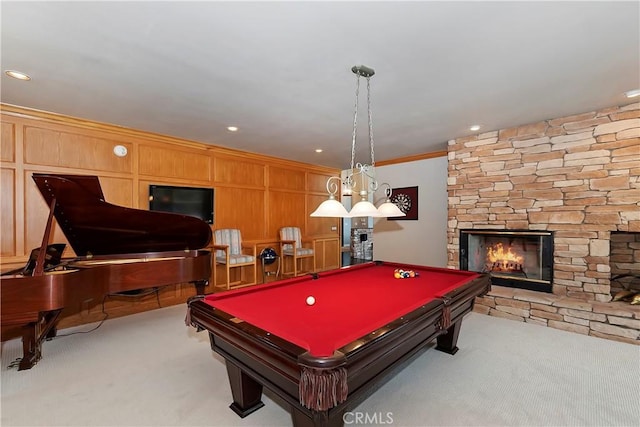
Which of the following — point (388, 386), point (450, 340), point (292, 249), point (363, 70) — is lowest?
point (388, 386)

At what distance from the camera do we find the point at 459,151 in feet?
14.9

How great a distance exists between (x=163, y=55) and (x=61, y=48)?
27.0 inches

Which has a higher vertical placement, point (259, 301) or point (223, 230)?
point (223, 230)

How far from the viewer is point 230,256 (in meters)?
4.62

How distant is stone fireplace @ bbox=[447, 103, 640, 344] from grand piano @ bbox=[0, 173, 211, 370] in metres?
3.99

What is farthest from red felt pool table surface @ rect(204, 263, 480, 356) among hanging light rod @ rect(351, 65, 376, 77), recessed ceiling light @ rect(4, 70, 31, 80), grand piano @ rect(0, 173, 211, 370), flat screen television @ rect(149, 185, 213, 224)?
flat screen television @ rect(149, 185, 213, 224)

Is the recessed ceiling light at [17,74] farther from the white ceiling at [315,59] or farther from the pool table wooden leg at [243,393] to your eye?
the pool table wooden leg at [243,393]

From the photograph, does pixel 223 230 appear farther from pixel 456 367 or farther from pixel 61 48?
pixel 456 367

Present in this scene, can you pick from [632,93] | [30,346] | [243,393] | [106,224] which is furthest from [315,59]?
[30,346]

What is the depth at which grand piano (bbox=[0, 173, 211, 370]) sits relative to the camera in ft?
7.30

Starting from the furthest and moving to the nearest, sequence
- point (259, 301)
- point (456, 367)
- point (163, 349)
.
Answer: point (163, 349) < point (456, 367) < point (259, 301)

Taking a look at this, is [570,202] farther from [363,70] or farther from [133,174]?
[133,174]

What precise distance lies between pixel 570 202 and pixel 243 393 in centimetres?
416

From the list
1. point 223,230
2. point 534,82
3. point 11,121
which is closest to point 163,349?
point 223,230
